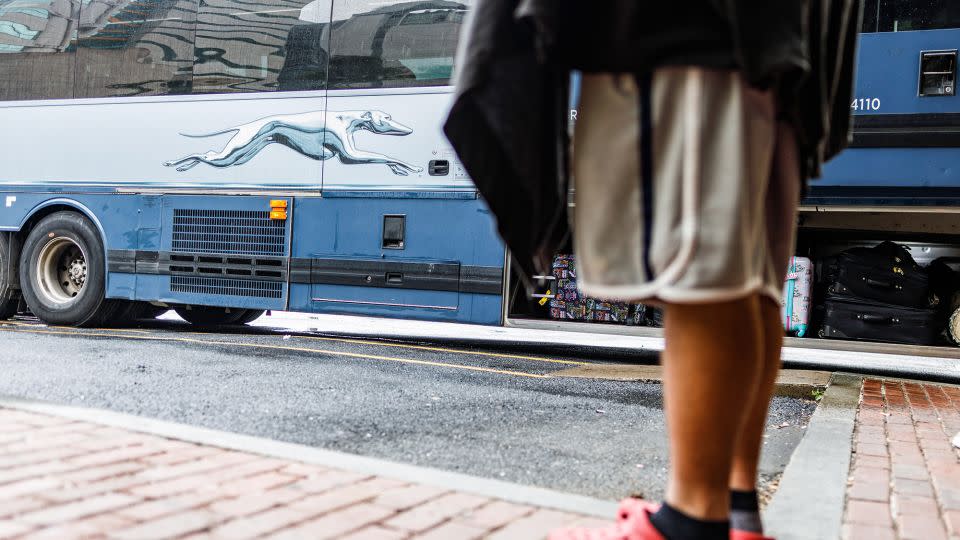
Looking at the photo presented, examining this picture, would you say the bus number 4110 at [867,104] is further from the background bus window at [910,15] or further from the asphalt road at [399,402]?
the asphalt road at [399,402]

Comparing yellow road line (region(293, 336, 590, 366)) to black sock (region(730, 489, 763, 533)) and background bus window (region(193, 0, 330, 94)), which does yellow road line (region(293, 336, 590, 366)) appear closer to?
background bus window (region(193, 0, 330, 94))

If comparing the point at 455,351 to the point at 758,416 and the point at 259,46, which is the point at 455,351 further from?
the point at 758,416

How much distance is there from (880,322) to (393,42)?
463 cm

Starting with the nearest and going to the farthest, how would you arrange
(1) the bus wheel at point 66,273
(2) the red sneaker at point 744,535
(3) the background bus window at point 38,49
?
(2) the red sneaker at point 744,535 → (1) the bus wheel at point 66,273 → (3) the background bus window at point 38,49

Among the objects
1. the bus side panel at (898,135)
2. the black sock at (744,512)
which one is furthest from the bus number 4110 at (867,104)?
the black sock at (744,512)

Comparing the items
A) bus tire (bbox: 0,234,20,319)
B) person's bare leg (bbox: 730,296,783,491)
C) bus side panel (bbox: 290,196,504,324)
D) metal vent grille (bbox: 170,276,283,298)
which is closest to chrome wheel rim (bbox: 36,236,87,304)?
bus tire (bbox: 0,234,20,319)

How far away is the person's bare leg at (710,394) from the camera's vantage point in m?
1.55

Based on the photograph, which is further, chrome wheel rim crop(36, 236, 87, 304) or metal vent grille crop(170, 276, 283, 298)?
chrome wheel rim crop(36, 236, 87, 304)

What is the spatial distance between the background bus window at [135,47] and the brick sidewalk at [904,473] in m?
6.76

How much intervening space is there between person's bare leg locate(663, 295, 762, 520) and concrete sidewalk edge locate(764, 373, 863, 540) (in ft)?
2.16

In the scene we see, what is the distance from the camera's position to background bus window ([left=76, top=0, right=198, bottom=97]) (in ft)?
27.7

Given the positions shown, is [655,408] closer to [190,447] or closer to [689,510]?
[190,447]

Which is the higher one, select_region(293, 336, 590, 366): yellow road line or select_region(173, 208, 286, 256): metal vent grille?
select_region(173, 208, 286, 256): metal vent grille

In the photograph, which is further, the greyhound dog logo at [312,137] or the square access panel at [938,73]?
the greyhound dog logo at [312,137]
